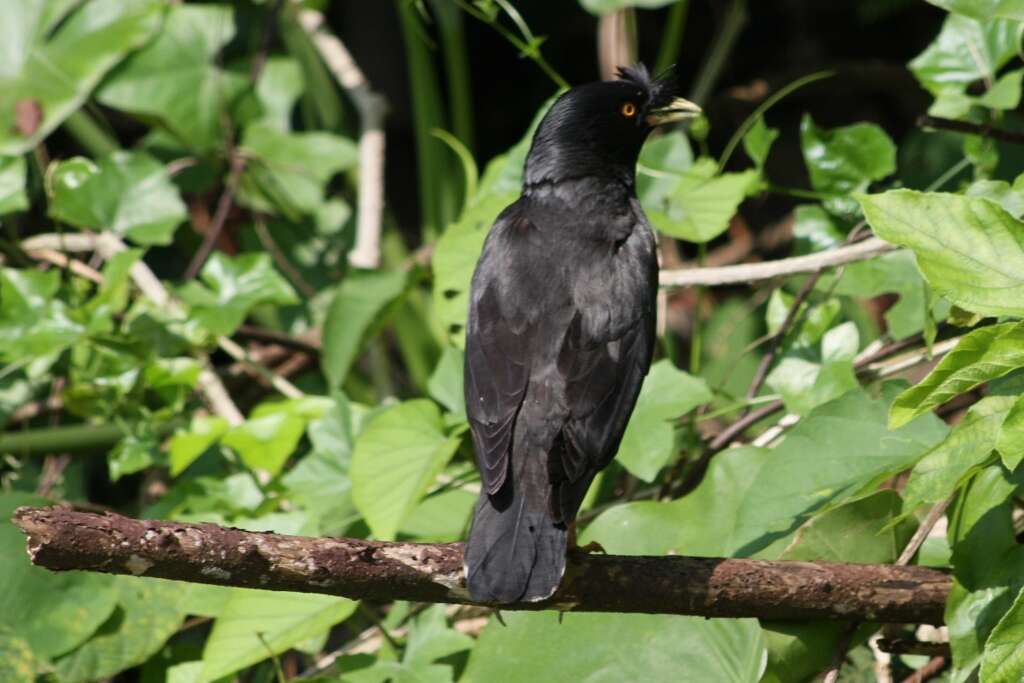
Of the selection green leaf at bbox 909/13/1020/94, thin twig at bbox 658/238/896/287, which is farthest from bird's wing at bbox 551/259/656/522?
green leaf at bbox 909/13/1020/94

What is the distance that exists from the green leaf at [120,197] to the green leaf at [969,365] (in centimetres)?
232


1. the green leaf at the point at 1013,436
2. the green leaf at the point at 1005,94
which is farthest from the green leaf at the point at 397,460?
the green leaf at the point at 1005,94

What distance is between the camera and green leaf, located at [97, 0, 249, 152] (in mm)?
4098

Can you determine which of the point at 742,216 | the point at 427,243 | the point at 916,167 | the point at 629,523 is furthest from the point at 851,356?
the point at 742,216

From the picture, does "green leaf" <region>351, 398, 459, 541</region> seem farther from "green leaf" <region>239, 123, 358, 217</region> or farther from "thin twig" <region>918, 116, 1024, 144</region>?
"green leaf" <region>239, 123, 358, 217</region>

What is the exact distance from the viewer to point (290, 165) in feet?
13.8

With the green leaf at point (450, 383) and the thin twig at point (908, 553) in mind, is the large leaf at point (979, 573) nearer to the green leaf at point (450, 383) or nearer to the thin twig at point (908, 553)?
the thin twig at point (908, 553)

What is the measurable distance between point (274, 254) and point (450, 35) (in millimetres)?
919

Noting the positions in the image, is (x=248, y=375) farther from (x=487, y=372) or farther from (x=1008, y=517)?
(x=1008, y=517)

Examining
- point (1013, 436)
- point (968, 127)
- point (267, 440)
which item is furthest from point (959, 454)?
point (267, 440)

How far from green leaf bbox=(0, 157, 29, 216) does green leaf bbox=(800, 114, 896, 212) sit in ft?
7.10

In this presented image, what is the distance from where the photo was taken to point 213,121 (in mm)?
4176

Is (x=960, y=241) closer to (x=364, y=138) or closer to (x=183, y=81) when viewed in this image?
(x=364, y=138)

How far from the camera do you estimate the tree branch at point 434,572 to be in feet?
5.82
